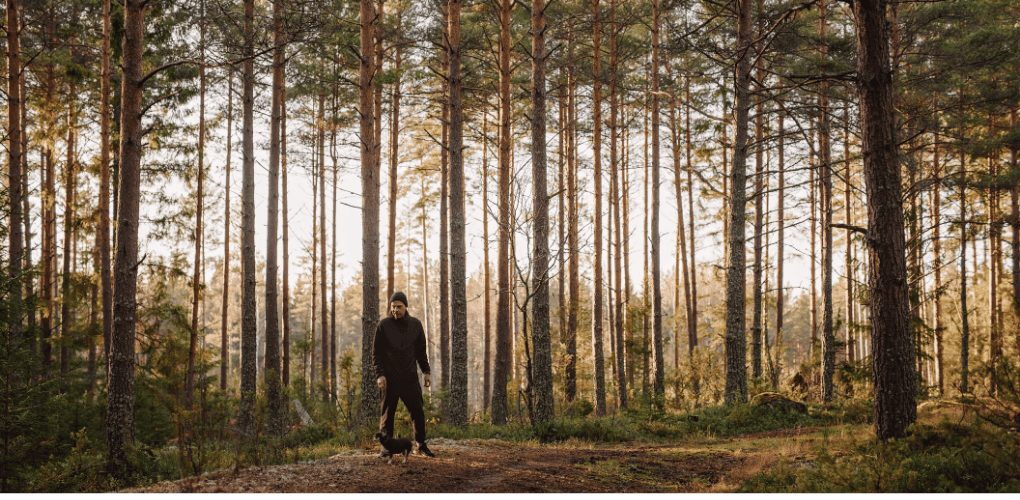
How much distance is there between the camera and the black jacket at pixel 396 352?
6875 millimetres

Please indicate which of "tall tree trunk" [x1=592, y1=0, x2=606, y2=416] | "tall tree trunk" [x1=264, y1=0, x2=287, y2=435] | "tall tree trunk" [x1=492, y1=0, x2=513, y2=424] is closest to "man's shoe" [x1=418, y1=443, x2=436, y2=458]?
"tall tree trunk" [x1=492, y1=0, x2=513, y2=424]

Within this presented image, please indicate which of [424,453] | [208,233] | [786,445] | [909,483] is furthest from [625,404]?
[208,233]

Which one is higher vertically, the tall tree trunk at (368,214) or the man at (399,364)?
the tall tree trunk at (368,214)

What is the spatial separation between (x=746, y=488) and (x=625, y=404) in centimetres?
1270

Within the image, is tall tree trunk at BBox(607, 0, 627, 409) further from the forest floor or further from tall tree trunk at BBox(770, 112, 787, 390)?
the forest floor

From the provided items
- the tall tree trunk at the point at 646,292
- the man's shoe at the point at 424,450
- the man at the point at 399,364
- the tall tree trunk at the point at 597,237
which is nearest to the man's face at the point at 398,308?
the man at the point at 399,364

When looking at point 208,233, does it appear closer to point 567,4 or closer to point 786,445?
point 567,4

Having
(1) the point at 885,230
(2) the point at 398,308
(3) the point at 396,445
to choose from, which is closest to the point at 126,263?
(2) the point at 398,308

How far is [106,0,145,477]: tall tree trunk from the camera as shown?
7.13 m

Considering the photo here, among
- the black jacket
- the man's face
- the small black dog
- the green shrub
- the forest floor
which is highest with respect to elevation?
the man's face

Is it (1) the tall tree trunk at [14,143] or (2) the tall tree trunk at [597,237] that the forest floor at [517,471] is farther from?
(1) the tall tree trunk at [14,143]

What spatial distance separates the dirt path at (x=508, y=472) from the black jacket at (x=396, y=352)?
3.27 ft

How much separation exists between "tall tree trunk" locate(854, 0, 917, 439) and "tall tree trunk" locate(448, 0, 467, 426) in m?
7.10

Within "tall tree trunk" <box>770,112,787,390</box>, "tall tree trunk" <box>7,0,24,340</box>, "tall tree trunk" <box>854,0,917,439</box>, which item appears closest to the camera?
"tall tree trunk" <box>854,0,917,439</box>
